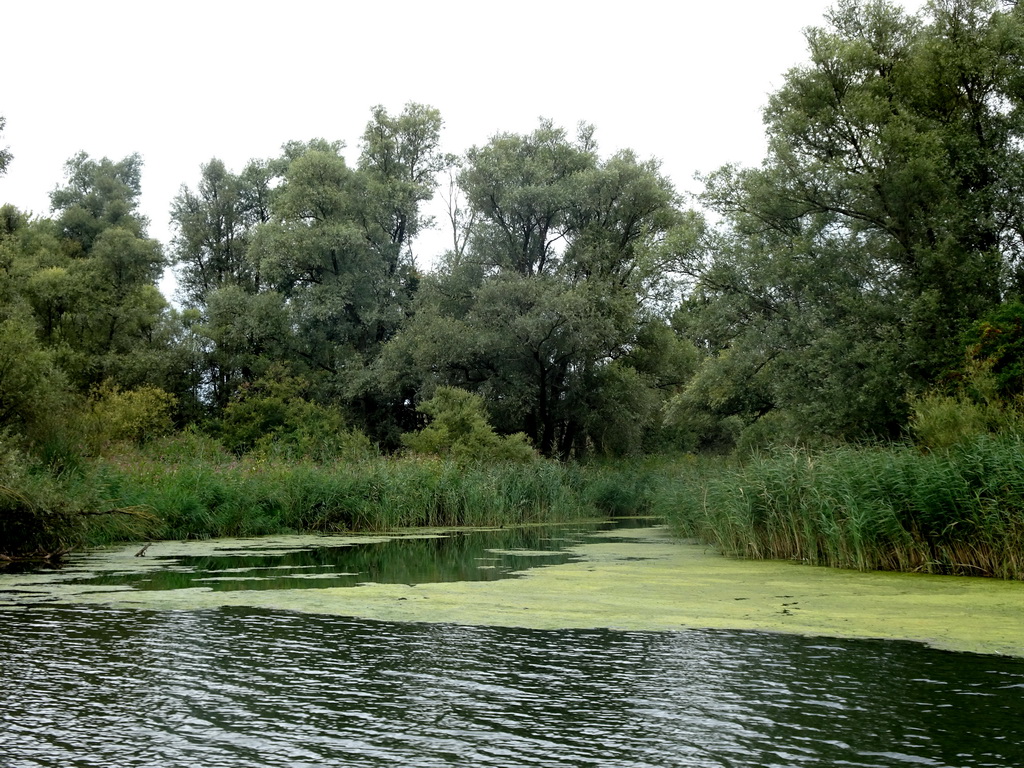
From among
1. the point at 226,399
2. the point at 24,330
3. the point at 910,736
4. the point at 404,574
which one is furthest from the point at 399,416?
the point at 910,736

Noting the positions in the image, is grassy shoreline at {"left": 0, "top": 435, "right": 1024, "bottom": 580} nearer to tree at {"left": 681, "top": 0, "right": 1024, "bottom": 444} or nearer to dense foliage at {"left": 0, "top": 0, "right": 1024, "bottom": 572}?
dense foliage at {"left": 0, "top": 0, "right": 1024, "bottom": 572}

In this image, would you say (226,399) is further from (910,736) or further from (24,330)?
(910,736)

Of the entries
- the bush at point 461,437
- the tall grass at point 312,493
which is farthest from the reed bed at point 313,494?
the bush at point 461,437

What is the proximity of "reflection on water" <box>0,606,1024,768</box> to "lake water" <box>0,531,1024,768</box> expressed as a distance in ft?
0.06

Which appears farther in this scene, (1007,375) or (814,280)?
(814,280)

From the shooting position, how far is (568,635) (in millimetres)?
7648

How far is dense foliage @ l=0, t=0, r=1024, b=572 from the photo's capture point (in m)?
20.0

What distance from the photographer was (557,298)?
32.1 meters

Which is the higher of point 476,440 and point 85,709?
point 476,440

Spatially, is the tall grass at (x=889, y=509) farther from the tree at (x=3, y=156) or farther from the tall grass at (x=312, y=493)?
the tree at (x=3, y=156)

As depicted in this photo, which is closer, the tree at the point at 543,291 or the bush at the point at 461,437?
the bush at the point at 461,437

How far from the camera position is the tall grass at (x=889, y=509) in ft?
35.8

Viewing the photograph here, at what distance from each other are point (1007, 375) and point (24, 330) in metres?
17.2

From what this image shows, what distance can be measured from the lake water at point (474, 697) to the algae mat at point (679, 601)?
1.36 feet
